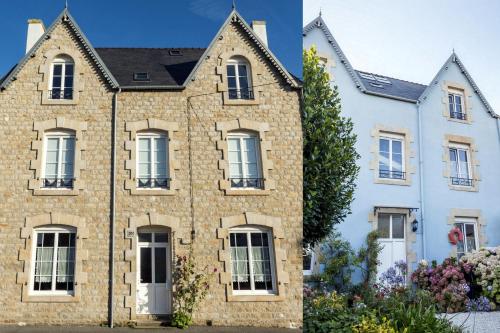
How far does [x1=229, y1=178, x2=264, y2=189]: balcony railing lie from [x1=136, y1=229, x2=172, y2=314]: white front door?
0.65 m

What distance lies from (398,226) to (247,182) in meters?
1.26

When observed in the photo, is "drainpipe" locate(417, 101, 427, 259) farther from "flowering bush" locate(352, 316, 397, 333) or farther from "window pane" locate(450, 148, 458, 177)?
"flowering bush" locate(352, 316, 397, 333)

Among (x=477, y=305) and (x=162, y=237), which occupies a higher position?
(x=162, y=237)

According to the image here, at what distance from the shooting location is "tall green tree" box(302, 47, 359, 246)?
2.92m

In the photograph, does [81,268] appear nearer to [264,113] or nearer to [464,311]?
[264,113]

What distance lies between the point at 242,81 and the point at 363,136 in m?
1.30

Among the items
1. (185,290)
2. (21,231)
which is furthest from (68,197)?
(185,290)

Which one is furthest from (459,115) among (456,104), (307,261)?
(307,261)

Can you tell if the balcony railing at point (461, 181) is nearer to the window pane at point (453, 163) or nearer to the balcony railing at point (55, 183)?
the window pane at point (453, 163)

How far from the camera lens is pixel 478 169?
306 centimetres

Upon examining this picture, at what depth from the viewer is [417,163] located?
2.83m

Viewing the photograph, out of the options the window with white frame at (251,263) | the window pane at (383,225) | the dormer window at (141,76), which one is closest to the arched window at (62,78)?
the dormer window at (141,76)

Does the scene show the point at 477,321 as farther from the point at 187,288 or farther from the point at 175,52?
the point at 175,52

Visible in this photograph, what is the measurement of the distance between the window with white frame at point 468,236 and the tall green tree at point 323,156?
2.39 ft
